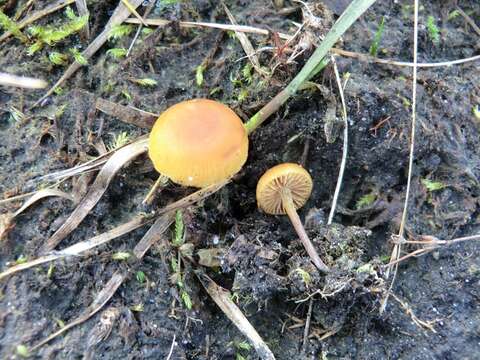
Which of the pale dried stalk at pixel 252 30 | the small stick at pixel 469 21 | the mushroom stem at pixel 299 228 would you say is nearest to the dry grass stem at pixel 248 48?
the pale dried stalk at pixel 252 30

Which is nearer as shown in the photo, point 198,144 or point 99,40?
point 198,144

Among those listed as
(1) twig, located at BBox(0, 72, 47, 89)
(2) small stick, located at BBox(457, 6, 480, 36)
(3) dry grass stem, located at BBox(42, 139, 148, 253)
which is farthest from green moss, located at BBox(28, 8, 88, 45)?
(2) small stick, located at BBox(457, 6, 480, 36)

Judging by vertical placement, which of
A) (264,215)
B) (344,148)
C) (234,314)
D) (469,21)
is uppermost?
(469,21)

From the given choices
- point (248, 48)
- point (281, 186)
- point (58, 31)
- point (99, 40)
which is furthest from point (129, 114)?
point (281, 186)

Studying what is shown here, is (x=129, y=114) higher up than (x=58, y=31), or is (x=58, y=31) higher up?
(x=58, y=31)

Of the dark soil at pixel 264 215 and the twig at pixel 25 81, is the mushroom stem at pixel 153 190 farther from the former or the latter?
the twig at pixel 25 81

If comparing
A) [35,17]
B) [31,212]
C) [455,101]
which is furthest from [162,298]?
[455,101]

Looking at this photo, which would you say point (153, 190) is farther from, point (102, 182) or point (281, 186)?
point (281, 186)
